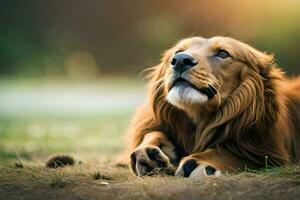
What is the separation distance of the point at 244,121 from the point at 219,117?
157 millimetres

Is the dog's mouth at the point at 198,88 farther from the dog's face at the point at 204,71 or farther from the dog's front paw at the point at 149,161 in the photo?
the dog's front paw at the point at 149,161

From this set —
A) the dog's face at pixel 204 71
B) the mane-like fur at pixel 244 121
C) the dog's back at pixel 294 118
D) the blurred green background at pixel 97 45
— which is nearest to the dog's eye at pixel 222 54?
the dog's face at pixel 204 71

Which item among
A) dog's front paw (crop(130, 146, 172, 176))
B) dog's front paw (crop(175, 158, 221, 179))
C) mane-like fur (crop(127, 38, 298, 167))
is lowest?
dog's front paw (crop(175, 158, 221, 179))

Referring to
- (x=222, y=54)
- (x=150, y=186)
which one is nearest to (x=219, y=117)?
(x=222, y=54)

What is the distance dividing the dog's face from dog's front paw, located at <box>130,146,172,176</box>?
401 mm

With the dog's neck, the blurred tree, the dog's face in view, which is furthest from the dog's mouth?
the blurred tree

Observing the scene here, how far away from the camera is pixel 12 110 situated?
15.0m

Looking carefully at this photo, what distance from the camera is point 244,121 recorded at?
579cm

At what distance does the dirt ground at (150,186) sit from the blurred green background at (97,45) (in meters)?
6.31

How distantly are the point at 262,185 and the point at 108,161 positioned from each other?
2.58 metres

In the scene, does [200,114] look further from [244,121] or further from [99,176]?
[99,176]

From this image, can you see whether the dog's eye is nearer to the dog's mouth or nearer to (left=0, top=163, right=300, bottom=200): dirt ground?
the dog's mouth

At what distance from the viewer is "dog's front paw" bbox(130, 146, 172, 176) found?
17.7 feet

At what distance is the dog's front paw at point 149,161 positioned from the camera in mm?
5395
